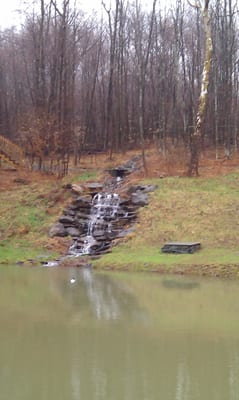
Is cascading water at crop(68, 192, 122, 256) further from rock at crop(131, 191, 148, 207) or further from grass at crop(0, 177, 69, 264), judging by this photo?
grass at crop(0, 177, 69, 264)

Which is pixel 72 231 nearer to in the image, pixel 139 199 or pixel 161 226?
pixel 139 199

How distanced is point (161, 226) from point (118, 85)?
1885cm

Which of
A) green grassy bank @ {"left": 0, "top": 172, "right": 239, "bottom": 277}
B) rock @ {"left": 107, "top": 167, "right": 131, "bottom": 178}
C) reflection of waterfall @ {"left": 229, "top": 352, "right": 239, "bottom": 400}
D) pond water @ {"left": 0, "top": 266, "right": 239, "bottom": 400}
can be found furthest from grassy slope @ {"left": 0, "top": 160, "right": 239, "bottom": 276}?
reflection of waterfall @ {"left": 229, "top": 352, "right": 239, "bottom": 400}

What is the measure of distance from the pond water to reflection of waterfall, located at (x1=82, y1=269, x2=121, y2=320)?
2 cm

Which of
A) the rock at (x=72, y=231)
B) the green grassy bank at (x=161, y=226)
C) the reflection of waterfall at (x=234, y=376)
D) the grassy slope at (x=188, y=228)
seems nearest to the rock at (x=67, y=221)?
the rock at (x=72, y=231)

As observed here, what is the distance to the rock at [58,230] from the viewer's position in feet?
72.4

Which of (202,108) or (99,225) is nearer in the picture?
(99,225)

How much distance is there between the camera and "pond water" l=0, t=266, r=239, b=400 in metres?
6.71

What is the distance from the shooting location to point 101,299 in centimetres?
1280

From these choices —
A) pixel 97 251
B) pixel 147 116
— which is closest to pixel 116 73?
pixel 147 116

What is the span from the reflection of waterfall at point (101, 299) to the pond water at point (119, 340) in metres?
0.02

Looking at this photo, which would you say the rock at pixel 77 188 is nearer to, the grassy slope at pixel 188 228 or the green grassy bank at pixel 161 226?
the green grassy bank at pixel 161 226

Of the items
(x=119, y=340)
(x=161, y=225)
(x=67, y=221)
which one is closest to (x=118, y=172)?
(x=67, y=221)

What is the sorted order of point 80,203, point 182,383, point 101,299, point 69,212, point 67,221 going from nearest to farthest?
point 182,383, point 101,299, point 67,221, point 69,212, point 80,203
